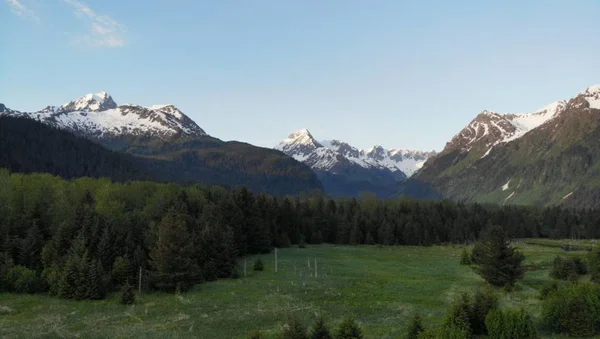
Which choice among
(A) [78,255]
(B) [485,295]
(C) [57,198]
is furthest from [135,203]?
(B) [485,295]

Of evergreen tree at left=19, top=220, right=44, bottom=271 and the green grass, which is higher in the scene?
evergreen tree at left=19, top=220, right=44, bottom=271

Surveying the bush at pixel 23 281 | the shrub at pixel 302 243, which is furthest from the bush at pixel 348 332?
the shrub at pixel 302 243

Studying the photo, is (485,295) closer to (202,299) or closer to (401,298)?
(401,298)

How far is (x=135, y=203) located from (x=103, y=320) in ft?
239

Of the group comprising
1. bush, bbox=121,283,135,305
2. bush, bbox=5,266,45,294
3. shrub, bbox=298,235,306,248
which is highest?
shrub, bbox=298,235,306,248

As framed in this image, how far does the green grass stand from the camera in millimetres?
44062

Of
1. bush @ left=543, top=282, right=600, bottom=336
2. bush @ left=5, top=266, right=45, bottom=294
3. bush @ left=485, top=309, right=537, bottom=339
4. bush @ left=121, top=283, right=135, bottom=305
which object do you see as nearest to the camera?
bush @ left=485, top=309, right=537, bottom=339

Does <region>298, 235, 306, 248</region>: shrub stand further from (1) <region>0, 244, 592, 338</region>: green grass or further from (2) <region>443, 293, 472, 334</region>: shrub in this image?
(2) <region>443, 293, 472, 334</region>: shrub

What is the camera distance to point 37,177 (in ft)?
387

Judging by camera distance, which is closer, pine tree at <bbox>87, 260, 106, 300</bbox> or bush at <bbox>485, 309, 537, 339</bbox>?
bush at <bbox>485, 309, 537, 339</bbox>

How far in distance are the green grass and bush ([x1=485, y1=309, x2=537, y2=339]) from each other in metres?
7.60

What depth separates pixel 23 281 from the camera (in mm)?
60531

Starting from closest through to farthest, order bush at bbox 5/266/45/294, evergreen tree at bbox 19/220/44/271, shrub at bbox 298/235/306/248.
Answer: bush at bbox 5/266/45/294 < evergreen tree at bbox 19/220/44/271 < shrub at bbox 298/235/306/248

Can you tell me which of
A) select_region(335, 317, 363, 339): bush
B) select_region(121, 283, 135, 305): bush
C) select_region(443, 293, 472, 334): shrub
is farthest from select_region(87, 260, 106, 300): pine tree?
select_region(443, 293, 472, 334): shrub
